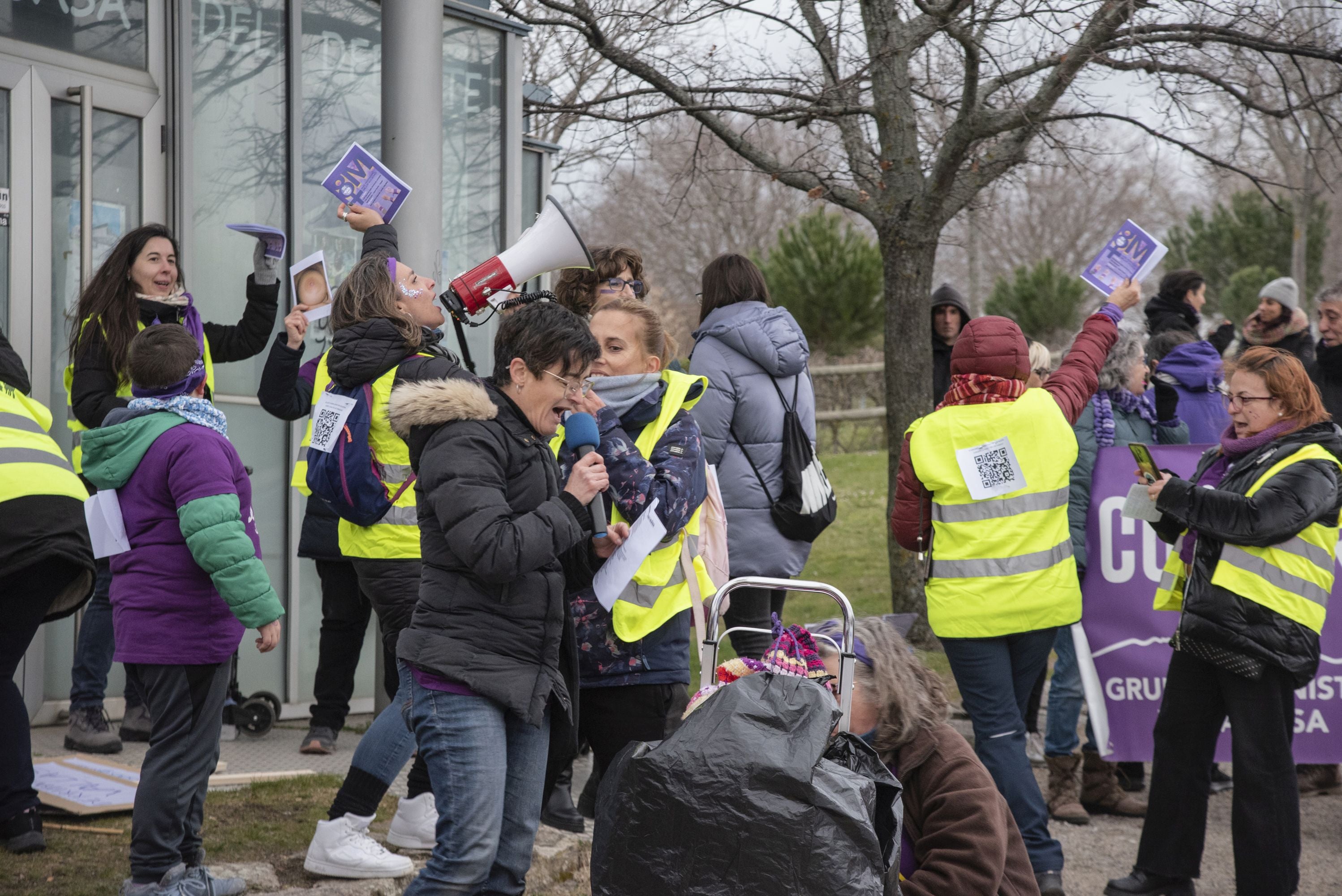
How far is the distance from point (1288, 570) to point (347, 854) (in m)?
3.16

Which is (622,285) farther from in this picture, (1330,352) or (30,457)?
(1330,352)

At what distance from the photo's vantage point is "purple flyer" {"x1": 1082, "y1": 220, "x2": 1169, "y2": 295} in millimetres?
5051

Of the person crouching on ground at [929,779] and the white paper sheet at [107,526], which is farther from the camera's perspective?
the white paper sheet at [107,526]

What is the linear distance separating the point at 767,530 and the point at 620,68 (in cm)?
385

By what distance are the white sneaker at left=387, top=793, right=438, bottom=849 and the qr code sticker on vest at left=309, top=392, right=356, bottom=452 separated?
1.21 meters

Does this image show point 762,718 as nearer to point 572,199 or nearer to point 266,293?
point 266,293

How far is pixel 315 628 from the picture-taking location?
21.6ft

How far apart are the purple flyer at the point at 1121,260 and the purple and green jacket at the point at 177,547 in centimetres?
326

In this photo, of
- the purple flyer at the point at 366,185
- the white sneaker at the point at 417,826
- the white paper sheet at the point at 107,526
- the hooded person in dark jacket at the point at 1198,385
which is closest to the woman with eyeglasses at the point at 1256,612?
the hooded person in dark jacket at the point at 1198,385

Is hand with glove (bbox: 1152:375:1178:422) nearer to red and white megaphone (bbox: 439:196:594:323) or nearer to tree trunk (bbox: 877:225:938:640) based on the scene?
tree trunk (bbox: 877:225:938:640)

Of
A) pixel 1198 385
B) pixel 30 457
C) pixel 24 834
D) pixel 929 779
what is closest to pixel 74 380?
pixel 30 457

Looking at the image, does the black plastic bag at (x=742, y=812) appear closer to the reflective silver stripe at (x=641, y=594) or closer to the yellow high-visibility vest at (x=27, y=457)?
the reflective silver stripe at (x=641, y=594)

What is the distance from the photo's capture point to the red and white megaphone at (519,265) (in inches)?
159

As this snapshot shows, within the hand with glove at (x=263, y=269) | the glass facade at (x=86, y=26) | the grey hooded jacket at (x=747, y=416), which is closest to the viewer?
the grey hooded jacket at (x=747, y=416)
